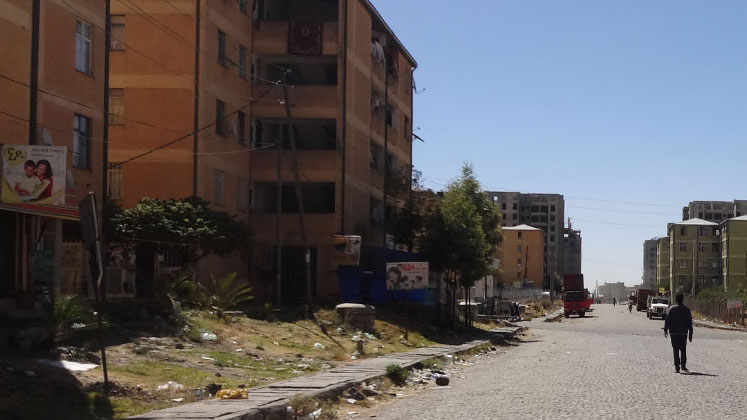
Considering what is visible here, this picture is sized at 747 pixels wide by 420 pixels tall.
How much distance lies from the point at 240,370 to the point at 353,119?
90.7ft

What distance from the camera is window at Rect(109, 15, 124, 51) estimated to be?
35938 mm

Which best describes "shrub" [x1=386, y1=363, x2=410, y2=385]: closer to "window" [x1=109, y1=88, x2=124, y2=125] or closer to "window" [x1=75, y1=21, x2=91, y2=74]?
"window" [x1=75, y1=21, x2=91, y2=74]

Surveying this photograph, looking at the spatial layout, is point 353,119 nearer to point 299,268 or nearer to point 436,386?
point 299,268

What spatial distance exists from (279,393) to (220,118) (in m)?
25.2

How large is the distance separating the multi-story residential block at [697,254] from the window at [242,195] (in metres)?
130

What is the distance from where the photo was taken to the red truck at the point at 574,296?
3430 inches

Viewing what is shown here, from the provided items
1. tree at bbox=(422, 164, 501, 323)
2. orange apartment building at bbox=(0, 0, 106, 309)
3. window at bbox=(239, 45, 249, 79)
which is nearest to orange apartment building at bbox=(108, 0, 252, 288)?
window at bbox=(239, 45, 249, 79)

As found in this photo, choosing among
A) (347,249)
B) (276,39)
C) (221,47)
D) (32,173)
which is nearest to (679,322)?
(32,173)

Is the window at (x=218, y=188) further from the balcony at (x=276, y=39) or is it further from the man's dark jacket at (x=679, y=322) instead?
the man's dark jacket at (x=679, y=322)

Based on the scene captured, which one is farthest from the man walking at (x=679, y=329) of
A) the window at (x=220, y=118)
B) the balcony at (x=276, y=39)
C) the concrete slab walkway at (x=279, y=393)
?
the balcony at (x=276, y=39)

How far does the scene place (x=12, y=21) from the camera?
22.3 metres

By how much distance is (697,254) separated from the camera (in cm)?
15700

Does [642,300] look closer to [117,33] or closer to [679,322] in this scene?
[117,33]

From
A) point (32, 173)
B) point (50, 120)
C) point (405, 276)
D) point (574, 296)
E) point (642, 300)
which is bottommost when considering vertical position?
point (642, 300)
